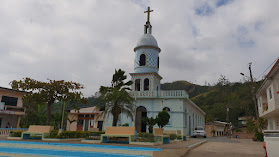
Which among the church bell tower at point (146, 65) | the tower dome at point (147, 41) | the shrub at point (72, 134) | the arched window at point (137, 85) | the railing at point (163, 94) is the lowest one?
the shrub at point (72, 134)

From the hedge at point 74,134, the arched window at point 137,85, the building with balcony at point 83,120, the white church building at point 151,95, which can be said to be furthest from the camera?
the building with balcony at point 83,120

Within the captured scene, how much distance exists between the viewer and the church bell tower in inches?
1023

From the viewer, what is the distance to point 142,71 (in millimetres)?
26688

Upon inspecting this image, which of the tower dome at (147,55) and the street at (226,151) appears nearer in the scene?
the street at (226,151)

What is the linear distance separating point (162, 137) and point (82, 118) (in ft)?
65.9

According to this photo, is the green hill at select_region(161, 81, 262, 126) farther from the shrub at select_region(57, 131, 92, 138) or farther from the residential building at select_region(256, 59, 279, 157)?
the shrub at select_region(57, 131, 92, 138)

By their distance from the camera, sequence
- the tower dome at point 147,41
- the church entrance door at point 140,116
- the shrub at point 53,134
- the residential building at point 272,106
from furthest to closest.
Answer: the tower dome at point 147,41, the church entrance door at point 140,116, the shrub at point 53,134, the residential building at point 272,106

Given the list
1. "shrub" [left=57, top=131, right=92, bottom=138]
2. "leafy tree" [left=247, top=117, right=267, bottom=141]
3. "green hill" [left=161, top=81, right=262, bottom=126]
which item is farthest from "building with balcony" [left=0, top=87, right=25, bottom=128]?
"green hill" [left=161, top=81, right=262, bottom=126]

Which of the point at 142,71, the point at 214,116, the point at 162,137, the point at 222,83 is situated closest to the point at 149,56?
the point at 142,71

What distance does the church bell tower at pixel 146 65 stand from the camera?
26.0 metres

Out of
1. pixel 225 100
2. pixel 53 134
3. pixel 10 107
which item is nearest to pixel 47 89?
pixel 53 134

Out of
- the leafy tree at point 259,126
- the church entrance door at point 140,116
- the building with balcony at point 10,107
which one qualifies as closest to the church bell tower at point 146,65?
the church entrance door at point 140,116

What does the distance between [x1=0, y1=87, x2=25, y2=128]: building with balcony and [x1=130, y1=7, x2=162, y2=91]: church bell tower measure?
1379 centimetres

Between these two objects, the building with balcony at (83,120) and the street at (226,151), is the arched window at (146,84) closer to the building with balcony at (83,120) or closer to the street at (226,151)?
the building with balcony at (83,120)
